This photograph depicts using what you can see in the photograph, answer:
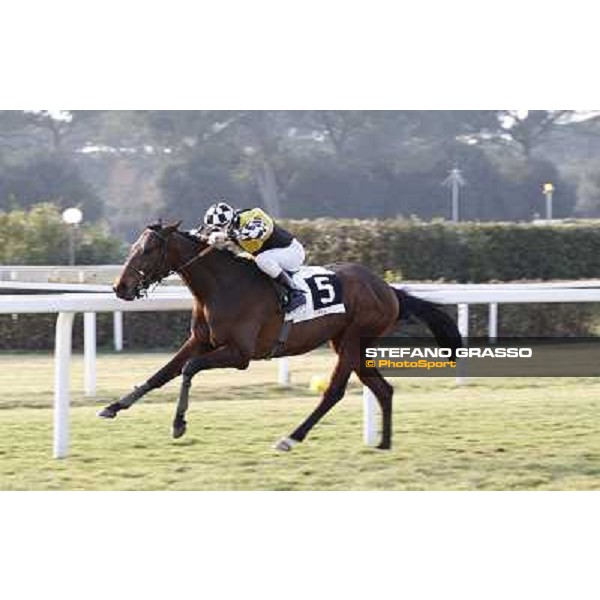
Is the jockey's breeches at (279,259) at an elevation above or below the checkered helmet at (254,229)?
below

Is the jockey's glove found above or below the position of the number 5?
above

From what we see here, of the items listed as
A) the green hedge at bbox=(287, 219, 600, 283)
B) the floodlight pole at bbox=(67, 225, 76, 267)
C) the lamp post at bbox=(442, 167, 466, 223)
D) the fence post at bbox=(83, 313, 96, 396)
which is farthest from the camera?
the lamp post at bbox=(442, 167, 466, 223)

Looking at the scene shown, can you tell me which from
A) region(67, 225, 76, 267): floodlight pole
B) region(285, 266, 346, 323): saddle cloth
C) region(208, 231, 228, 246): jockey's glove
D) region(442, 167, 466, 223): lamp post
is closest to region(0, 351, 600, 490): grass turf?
region(285, 266, 346, 323): saddle cloth

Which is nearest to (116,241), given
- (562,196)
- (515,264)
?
(515,264)

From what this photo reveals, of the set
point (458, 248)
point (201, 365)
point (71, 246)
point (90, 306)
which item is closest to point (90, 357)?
point (90, 306)

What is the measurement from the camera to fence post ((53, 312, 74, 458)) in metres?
6.08

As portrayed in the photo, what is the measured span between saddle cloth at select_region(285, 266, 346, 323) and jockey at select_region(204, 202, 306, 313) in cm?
4

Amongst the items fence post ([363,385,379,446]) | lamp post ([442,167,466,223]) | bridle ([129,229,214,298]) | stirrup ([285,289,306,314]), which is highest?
lamp post ([442,167,466,223])

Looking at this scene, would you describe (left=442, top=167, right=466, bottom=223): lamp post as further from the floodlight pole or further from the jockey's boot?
the jockey's boot

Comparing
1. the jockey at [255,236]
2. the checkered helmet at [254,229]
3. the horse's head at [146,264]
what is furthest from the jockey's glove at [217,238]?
the horse's head at [146,264]

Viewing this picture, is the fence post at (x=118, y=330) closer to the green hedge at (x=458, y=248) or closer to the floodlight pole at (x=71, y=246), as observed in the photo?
the green hedge at (x=458, y=248)

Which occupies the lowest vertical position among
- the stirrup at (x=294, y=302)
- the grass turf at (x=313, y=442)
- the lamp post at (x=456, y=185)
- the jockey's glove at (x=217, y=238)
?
the grass turf at (x=313, y=442)

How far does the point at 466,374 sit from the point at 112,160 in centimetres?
2797

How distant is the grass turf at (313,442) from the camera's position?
18.4 feet
